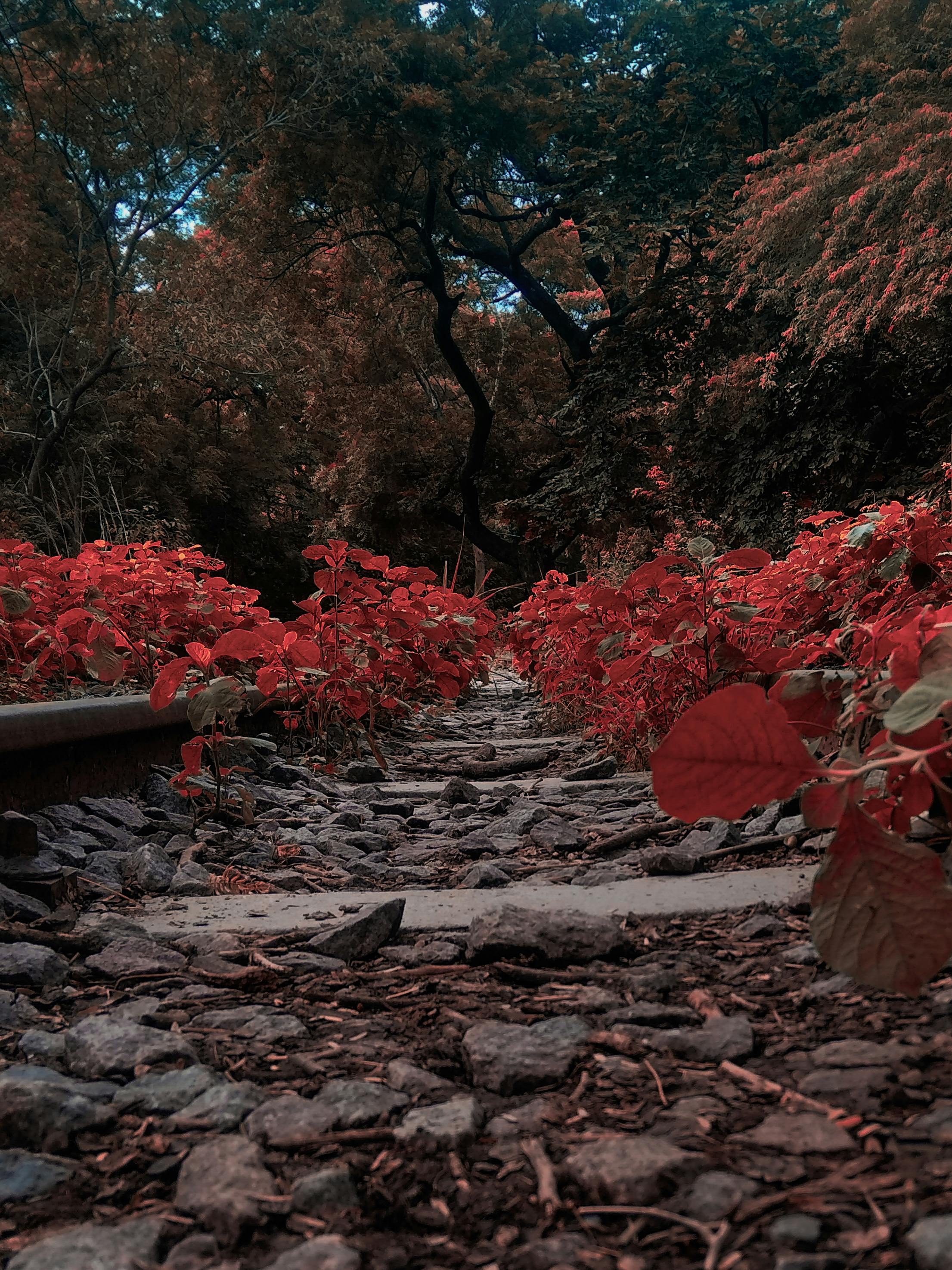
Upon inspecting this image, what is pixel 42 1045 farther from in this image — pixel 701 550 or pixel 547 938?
pixel 701 550

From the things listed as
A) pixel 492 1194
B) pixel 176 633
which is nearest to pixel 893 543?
pixel 492 1194

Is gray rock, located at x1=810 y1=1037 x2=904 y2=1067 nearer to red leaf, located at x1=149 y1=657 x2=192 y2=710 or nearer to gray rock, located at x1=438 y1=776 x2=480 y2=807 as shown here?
red leaf, located at x1=149 y1=657 x2=192 y2=710

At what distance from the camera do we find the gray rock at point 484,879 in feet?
5.93

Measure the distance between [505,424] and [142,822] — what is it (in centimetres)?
1728

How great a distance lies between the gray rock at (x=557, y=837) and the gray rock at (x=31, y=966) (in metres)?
1.09

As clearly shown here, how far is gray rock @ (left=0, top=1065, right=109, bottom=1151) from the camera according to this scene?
866mm

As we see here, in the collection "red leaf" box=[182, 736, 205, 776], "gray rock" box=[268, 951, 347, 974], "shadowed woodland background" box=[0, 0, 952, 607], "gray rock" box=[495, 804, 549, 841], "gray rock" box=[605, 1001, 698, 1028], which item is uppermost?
"shadowed woodland background" box=[0, 0, 952, 607]

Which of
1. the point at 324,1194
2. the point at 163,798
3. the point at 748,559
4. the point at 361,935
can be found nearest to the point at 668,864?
the point at 361,935

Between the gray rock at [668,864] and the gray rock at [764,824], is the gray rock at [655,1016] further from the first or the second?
the gray rock at [764,824]

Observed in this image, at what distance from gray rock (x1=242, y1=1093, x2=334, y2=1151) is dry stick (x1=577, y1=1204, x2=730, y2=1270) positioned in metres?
0.28

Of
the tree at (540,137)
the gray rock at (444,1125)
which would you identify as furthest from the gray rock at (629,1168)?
the tree at (540,137)

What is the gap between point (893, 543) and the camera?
2279mm

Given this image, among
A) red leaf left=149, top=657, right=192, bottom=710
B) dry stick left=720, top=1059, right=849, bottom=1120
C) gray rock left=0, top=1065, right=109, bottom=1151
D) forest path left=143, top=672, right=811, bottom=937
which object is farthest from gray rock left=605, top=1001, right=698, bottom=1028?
red leaf left=149, top=657, right=192, bottom=710

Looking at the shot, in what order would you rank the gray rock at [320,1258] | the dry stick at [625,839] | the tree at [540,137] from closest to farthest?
1. the gray rock at [320,1258]
2. the dry stick at [625,839]
3. the tree at [540,137]
